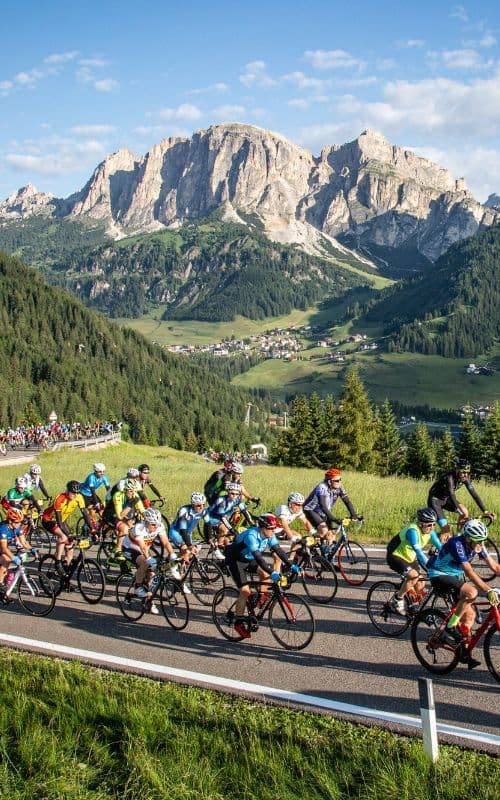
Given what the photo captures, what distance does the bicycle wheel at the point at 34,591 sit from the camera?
548 inches

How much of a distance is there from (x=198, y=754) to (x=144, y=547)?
6.07 m

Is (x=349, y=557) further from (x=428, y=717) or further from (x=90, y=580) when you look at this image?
(x=428, y=717)

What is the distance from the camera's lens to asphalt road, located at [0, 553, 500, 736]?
898cm

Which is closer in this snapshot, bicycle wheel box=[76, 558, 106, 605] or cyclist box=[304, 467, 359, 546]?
bicycle wheel box=[76, 558, 106, 605]

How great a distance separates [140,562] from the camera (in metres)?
13.2

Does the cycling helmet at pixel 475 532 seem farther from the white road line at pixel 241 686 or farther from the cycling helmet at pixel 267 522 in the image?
the cycling helmet at pixel 267 522

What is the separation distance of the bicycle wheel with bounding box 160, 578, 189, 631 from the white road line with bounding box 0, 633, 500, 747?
174 centimetres

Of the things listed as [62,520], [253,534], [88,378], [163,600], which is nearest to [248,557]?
[253,534]

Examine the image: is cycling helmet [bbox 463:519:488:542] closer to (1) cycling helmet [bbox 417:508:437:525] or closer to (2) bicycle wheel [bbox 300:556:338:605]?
(1) cycling helmet [bbox 417:508:437:525]

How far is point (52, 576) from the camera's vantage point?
14625mm

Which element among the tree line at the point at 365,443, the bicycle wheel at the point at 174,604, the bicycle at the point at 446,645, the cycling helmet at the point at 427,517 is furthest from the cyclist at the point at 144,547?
the tree line at the point at 365,443

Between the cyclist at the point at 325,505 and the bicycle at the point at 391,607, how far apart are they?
124 inches

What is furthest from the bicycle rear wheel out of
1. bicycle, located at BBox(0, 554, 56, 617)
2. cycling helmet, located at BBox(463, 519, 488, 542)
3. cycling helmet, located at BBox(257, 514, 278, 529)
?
bicycle, located at BBox(0, 554, 56, 617)

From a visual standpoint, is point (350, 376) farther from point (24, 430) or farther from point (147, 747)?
point (147, 747)
